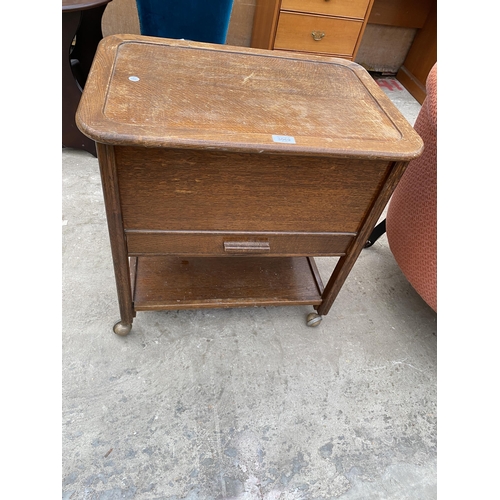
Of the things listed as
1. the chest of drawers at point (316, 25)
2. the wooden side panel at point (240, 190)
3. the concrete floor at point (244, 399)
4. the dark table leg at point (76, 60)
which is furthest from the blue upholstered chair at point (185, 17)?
the wooden side panel at point (240, 190)

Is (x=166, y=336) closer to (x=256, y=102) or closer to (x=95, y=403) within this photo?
(x=95, y=403)

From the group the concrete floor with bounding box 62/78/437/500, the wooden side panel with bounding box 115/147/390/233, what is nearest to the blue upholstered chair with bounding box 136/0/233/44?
the concrete floor with bounding box 62/78/437/500

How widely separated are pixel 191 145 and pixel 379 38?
2.66 meters

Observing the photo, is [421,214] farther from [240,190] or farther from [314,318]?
[240,190]

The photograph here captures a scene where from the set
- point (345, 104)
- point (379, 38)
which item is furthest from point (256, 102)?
point (379, 38)

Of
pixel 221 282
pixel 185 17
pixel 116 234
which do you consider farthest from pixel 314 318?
pixel 185 17

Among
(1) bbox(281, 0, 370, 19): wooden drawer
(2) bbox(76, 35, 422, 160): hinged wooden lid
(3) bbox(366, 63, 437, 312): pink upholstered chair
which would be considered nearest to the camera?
(2) bbox(76, 35, 422, 160): hinged wooden lid

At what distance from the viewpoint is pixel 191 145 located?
707mm

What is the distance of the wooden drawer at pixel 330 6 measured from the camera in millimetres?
1888

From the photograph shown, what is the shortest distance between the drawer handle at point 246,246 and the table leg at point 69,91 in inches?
45.3

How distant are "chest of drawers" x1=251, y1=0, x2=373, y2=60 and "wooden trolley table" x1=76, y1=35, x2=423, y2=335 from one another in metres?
1.03

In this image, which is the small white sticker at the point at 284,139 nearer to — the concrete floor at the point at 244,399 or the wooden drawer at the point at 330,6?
the concrete floor at the point at 244,399

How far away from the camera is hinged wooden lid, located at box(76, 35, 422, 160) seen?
2.38 ft

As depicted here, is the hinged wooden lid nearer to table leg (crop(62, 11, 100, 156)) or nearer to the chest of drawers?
table leg (crop(62, 11, 100, 156))
